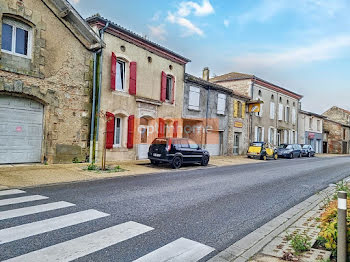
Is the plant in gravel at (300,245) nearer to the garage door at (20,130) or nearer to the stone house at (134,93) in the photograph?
the stone house at (134,93)

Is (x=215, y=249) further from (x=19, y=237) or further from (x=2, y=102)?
(x=2, y=102)

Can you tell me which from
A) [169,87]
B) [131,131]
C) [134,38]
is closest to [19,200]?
[131,131]

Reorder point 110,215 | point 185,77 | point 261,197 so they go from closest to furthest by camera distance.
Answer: point 110,215, point 261,197, point 185,77

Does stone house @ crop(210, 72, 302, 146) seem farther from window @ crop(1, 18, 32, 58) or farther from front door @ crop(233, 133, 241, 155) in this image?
window @ crop(1, 18, 32, 58)

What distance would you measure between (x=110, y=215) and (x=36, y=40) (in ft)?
30.3

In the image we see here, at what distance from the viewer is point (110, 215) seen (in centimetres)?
499

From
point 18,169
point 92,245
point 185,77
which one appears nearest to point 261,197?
Answer: point 92,245

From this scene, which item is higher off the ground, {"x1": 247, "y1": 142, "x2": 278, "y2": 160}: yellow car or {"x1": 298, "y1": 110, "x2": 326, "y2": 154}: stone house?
{"x1": 298, "y1": 110, "x2": 326, "y2": 154}: stone house

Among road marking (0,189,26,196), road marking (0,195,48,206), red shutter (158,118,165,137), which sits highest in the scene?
red shutter (158,118,165,137)

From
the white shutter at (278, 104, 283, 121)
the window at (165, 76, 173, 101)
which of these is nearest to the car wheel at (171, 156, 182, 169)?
the window at (165, 76, 173, 101)

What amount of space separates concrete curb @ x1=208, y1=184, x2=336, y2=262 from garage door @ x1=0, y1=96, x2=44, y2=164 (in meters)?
9.95

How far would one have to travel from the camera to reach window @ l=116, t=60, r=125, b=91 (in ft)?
48.3

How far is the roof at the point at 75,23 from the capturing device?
11.8 metres

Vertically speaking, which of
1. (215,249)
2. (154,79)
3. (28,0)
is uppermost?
(28,0)
